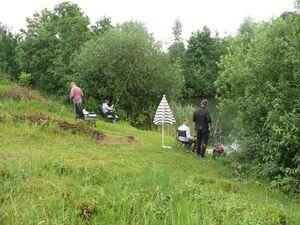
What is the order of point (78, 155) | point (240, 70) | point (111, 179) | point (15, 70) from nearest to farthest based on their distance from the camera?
point (111, 179)
point (78, 155)
point (240, 70)
point (15, 70)

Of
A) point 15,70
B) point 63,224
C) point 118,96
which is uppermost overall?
point 15,70

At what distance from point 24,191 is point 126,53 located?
20.8 m

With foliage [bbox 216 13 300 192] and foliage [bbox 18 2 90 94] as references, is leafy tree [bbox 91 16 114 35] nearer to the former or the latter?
foliage [bbox 18 2 90 94]

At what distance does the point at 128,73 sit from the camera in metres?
26.7

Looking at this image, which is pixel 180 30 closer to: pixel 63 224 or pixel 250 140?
pixel 250 140

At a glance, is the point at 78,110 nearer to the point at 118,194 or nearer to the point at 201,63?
the point at 118,194

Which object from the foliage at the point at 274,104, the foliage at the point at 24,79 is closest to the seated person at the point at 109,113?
the foliage at the point at 274,104

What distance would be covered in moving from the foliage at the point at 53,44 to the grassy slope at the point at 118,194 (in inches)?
801

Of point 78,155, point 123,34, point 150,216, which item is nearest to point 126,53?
point 123,34

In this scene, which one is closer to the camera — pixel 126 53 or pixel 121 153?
pixel 121 153

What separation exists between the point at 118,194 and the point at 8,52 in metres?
37.2

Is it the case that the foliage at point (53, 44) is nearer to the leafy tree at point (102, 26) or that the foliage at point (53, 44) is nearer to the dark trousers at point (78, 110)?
the leafy tree at point (102, 26)

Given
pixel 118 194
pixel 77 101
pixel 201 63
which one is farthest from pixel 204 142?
pixel 201 63

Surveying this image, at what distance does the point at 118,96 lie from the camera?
1048 inches
